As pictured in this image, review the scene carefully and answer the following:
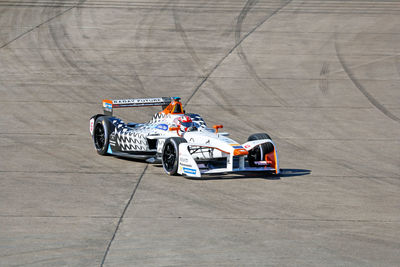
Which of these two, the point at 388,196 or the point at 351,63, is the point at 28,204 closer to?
the point at 388,196

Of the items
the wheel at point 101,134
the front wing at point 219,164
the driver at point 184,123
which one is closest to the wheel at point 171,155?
the front wing at point 219,164

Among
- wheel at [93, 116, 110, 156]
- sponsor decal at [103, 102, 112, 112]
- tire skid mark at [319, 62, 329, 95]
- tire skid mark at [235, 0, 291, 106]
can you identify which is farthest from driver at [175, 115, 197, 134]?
tire skid mark at [319, 62, 329, 95]

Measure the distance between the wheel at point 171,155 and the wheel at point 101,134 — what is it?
2193mm

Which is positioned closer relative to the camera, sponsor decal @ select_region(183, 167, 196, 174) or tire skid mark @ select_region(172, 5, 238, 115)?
sponsor decal @ select_region(183, 167, 196, 174)

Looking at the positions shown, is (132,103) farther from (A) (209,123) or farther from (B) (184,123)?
(A) (209,123)

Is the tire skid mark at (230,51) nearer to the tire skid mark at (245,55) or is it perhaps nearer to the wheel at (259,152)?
the tire skid mark at (245,55)

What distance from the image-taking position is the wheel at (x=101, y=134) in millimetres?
17031

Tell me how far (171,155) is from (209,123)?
609 cm

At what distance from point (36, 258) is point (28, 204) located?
112 inches

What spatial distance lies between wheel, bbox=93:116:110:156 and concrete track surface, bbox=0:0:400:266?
0.89 feet

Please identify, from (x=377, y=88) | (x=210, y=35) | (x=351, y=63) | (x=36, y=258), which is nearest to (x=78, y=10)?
(x=210, y=35)

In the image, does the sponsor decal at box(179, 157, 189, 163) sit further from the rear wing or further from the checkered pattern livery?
the rear wing

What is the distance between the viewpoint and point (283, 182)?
582 inches

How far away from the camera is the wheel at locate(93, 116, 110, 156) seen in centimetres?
1703
